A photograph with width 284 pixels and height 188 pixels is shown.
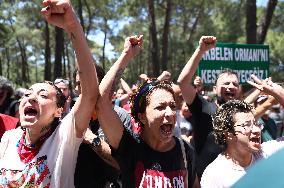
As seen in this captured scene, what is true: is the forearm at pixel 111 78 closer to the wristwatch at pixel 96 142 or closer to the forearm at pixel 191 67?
the wristwatch at pixel 96 142

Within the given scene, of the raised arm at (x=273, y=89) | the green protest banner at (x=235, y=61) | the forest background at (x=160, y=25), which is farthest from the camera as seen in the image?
the forest background at (x=160, y=25)

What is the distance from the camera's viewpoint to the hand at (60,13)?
7.59 feet

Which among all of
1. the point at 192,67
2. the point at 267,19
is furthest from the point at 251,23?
the point at 192,67

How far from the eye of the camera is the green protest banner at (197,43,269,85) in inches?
297

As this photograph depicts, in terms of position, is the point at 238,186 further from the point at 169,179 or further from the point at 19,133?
the point at 19,133

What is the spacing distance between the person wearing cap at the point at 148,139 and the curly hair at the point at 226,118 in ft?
1.11

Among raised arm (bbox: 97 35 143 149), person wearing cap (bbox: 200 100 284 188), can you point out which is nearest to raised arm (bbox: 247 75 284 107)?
person wearing cap (bbox: 200 100 284 188)

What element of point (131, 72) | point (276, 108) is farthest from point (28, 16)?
point (276, 108)

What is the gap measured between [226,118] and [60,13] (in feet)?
4.26

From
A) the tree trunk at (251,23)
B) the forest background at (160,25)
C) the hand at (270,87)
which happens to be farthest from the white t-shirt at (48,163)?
the forest background at (160,25)

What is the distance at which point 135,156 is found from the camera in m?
2.61

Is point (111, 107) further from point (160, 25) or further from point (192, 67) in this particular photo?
point (160, 25)

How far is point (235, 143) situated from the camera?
2.99 metres

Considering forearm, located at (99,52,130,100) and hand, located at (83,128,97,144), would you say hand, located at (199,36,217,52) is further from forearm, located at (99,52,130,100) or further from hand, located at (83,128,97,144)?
hand, located at (83,128,97,144)
